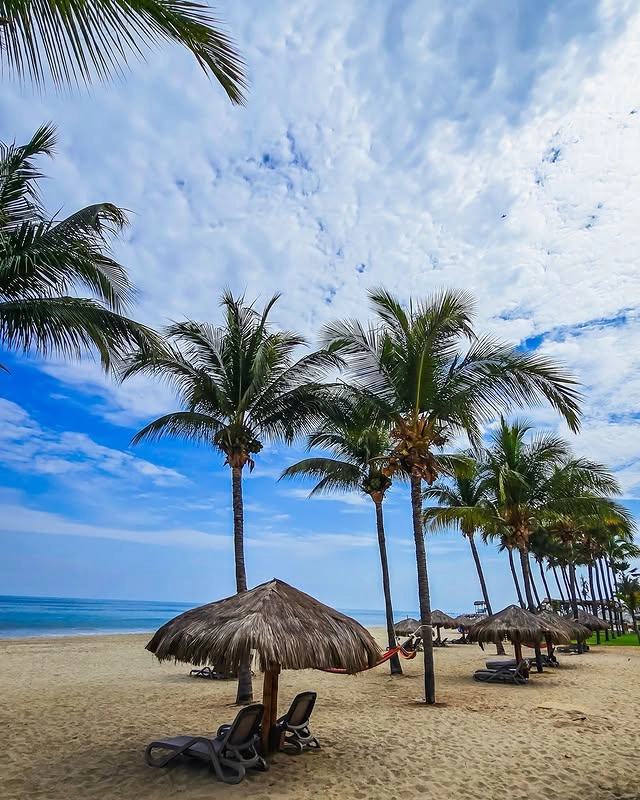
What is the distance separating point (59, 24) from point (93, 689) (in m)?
13.2

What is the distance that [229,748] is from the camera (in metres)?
5.91

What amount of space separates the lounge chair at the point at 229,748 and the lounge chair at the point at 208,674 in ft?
27.3

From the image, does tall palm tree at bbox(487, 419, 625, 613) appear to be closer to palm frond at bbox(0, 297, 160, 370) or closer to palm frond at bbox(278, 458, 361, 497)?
palm frond at bbox(278, 458, 361, 497)

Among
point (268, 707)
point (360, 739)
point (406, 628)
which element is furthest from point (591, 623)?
point (268, 707)

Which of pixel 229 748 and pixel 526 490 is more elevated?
pixel 526 490

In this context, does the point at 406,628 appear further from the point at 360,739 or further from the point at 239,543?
the point at 360,739

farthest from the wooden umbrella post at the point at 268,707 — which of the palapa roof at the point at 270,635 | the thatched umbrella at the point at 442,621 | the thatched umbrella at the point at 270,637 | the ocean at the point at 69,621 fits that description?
the ocean at the point at 69,621

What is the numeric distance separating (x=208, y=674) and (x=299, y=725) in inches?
327

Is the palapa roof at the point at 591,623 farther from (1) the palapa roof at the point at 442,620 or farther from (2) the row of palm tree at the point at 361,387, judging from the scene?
(2) the row of palm tree at the point at 361,387

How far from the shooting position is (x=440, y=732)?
792 centimetres

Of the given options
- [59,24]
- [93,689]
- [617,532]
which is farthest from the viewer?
[617,532]

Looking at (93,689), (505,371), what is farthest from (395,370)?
(93,689)

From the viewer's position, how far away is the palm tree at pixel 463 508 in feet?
66.3

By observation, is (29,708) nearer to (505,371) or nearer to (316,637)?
(316,637)
